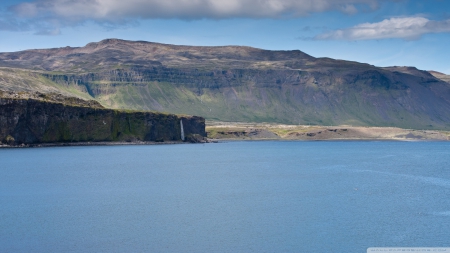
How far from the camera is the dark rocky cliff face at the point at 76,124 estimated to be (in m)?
130

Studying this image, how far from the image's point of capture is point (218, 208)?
56875 mm

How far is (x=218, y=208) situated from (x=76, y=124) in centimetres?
9546

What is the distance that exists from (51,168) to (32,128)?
46355mm

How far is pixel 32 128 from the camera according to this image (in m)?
135

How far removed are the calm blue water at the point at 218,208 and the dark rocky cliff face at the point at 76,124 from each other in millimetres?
34938

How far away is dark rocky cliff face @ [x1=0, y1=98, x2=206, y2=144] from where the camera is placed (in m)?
130

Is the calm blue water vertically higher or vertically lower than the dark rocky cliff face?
lower

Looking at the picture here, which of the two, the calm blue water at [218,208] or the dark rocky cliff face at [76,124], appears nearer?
the calm blue water at [218,208]

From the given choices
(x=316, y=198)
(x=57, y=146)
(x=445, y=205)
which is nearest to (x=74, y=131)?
(x=57, y=146)

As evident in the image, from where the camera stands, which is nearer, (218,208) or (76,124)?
(218,208)

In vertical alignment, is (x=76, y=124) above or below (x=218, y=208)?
above

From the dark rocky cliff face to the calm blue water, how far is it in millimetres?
34938

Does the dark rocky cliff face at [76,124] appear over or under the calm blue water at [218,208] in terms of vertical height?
over

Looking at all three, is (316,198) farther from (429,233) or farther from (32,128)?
(32,128)
